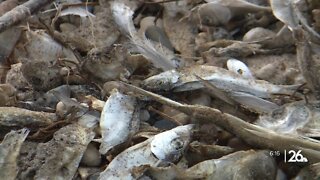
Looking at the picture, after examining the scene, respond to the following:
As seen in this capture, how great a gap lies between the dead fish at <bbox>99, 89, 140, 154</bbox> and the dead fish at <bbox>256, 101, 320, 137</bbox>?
221 mm

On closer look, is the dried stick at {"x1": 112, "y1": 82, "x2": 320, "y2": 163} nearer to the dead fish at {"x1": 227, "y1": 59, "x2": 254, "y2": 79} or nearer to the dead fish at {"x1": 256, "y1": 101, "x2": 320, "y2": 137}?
the dead fish at {"x1": 256, "y1": 101, "x2": 320, "y2": 137}

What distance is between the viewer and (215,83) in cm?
125

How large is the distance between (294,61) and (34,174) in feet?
1.98

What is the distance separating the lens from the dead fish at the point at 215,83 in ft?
4.07

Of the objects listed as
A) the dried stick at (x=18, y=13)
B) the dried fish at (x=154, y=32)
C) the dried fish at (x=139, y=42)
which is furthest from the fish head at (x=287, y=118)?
the dried stick at (x=18, y=13)

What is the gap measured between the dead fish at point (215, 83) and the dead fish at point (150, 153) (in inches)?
6.1

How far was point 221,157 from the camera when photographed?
1.07 meters

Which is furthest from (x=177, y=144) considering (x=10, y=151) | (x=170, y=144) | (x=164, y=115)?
(x=10, y=151)

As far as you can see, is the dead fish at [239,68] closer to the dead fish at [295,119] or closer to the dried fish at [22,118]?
the dead fish at [295,119]

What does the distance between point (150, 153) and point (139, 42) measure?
38cm

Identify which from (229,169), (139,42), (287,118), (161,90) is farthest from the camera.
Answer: (139,42)

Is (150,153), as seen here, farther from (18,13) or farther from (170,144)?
(18,13)

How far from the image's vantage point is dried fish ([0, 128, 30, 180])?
1.07 meters

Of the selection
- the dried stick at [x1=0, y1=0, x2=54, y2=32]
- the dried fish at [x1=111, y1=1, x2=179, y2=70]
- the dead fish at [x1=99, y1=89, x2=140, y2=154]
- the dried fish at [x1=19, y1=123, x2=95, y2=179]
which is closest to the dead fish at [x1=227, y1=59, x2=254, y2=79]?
the dried fish at [x1=111, y1=1, x2=179, y2=70]
